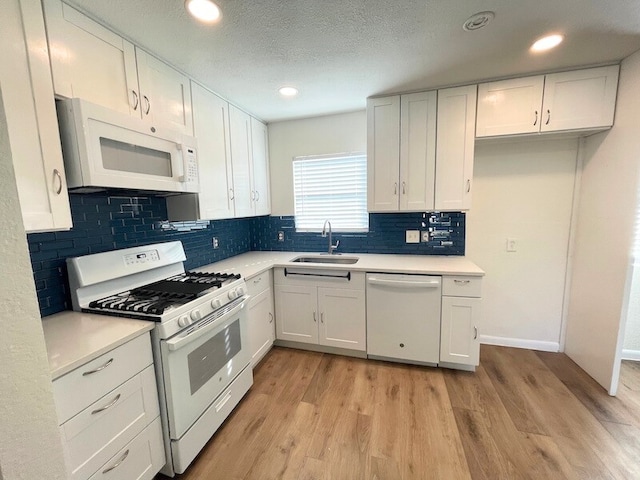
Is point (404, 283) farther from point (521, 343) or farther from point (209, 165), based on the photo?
point (209, 165)

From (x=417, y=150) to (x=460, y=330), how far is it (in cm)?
160

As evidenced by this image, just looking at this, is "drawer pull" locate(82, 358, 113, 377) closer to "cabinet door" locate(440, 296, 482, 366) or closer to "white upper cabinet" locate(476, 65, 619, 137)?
"cabinet door" locate(440, 296, 482, 366)

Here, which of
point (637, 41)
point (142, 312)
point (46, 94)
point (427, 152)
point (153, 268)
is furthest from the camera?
point (427, 152)

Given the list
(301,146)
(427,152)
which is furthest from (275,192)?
(427,152)

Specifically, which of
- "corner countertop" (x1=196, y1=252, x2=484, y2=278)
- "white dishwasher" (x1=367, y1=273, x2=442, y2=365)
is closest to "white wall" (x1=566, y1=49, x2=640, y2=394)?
"corner countertop" (x1=196, y1=252, x2=484, y2=278)

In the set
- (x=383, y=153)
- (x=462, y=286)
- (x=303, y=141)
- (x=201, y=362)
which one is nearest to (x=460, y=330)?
(x=462, y=286)

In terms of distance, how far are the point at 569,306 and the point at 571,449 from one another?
4.57 feet

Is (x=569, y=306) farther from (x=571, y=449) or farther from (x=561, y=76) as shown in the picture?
(x=561, y=76)

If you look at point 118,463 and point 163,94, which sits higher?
point 163,94

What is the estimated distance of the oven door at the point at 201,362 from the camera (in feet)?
4.69

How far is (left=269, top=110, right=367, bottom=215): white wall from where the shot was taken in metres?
2.93

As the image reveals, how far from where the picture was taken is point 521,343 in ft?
8.91

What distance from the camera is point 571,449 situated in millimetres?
1609

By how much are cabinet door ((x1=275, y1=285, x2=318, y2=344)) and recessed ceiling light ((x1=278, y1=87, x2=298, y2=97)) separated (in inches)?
69.0
